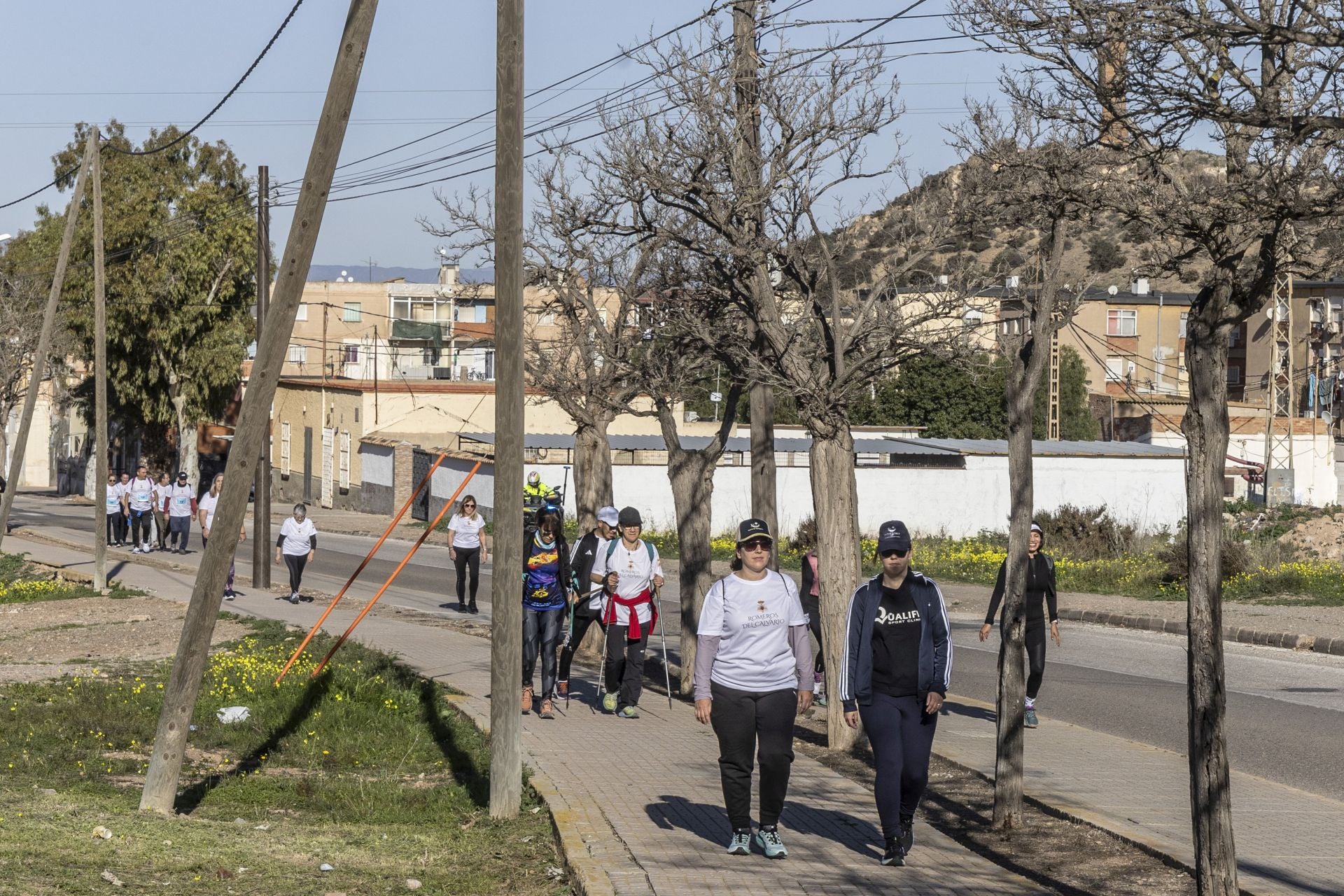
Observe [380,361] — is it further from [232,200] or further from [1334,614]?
[1334,614]

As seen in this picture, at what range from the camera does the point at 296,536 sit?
22.3m

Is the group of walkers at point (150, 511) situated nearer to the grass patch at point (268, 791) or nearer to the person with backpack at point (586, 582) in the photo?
the grass patch at point (268, 791)

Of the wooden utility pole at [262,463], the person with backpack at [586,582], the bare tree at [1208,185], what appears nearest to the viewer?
the bare tree at [1208,185]

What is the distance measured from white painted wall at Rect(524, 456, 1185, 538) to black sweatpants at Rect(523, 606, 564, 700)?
2769 centimetres

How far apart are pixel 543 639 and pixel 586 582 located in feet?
2.37

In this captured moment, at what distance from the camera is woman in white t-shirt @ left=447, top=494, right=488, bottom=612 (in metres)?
21.6

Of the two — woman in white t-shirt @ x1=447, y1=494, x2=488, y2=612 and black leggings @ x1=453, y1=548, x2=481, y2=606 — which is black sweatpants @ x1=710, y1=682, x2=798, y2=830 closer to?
woman in white t-shirt @ x1=447, y1=494, x2=488, y2=612

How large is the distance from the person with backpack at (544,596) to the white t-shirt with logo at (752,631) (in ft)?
16.1

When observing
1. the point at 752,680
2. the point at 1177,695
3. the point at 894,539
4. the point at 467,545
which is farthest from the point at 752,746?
the point at 467,545

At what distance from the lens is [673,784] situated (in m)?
9.57

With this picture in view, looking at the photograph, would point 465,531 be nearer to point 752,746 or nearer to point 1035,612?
point 1035,612

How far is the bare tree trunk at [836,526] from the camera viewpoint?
36.7ft

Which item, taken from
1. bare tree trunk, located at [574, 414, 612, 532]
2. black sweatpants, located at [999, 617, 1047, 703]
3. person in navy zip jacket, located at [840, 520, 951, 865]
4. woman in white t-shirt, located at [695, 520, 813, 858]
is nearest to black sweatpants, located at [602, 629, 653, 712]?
black sweatpants, located at [999, 617, 1047, 703]

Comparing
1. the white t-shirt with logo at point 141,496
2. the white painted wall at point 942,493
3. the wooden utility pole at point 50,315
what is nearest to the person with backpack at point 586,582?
the wooden utility pole at point 50,315
